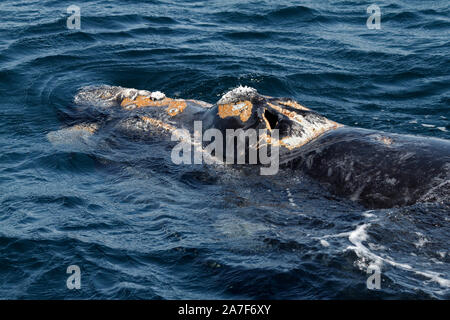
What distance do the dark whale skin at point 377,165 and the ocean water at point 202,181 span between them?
0.81ft

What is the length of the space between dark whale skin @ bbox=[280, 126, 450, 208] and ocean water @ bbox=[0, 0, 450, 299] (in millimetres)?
246

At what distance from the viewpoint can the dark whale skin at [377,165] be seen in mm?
7609

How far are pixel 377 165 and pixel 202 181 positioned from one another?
2.63 meters

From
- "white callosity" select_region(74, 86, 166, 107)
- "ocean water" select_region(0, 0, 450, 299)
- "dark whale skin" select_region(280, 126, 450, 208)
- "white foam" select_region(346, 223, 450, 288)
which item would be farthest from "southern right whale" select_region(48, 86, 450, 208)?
"white foam" select_region(346, 223, 450, 288)

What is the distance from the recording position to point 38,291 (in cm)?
680

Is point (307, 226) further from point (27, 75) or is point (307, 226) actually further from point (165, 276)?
point (27, 75)

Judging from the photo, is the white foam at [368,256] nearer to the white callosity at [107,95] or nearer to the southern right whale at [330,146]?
the southern right whale at [330,146]

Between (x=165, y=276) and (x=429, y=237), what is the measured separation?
304 cm

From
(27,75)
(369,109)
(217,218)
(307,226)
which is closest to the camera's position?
(307,226)

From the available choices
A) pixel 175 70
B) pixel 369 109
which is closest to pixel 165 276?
pixel 369 109

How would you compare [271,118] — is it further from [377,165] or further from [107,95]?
[107,95]

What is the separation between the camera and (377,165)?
8.10 meters

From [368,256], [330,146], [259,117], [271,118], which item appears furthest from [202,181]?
[368,256]

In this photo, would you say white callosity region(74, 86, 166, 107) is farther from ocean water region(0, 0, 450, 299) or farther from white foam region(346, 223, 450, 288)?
white foam region(346, 223, 450, 288)
